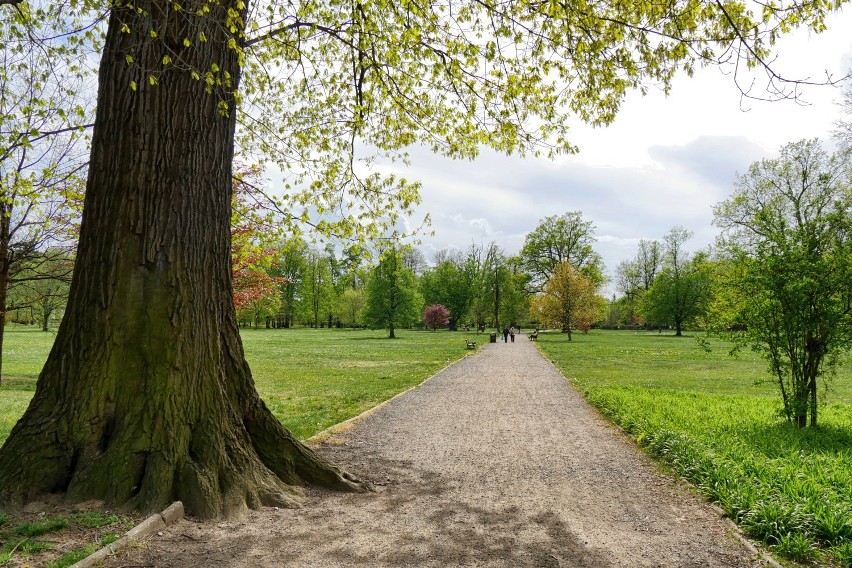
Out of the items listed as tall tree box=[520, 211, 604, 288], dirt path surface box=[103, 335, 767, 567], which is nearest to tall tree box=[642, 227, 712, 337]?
tall tree box=[520, 211, 604, 288]

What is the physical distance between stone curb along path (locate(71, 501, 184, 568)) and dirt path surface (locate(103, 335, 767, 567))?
0.08m

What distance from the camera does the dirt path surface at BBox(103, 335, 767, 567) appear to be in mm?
3480

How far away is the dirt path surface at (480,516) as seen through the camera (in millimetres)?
3480

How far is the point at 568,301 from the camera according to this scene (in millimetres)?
45125

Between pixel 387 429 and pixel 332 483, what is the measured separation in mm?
3110

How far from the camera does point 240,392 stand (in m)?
4.77

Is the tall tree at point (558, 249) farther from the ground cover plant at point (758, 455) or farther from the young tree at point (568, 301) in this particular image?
the ground cover plant at point (758, 455)

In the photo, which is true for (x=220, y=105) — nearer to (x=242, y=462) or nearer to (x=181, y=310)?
(x=181, y=310)

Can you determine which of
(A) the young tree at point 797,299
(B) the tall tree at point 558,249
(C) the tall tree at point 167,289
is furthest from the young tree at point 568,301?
(C) the tall tree at point 167,289

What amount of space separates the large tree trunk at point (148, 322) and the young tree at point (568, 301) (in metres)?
42.5

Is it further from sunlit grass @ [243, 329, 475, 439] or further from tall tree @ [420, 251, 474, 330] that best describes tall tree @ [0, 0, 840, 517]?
tall tree @ [420, 251, 474, 330]

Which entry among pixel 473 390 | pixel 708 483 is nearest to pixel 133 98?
pixel 708 483

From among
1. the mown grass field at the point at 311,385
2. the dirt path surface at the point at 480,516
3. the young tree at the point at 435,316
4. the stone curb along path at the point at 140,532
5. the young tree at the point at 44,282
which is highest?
the young tree at the point at 44,282

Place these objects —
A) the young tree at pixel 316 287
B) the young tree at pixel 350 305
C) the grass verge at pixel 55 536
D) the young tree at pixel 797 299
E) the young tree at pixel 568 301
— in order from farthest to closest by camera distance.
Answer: the young tree at pixel 316 287, the young tree at pixel 350 305, the young tree at pixel 568 301, the young tree at pixel 797 299, the grass verge at pixel 55 536
